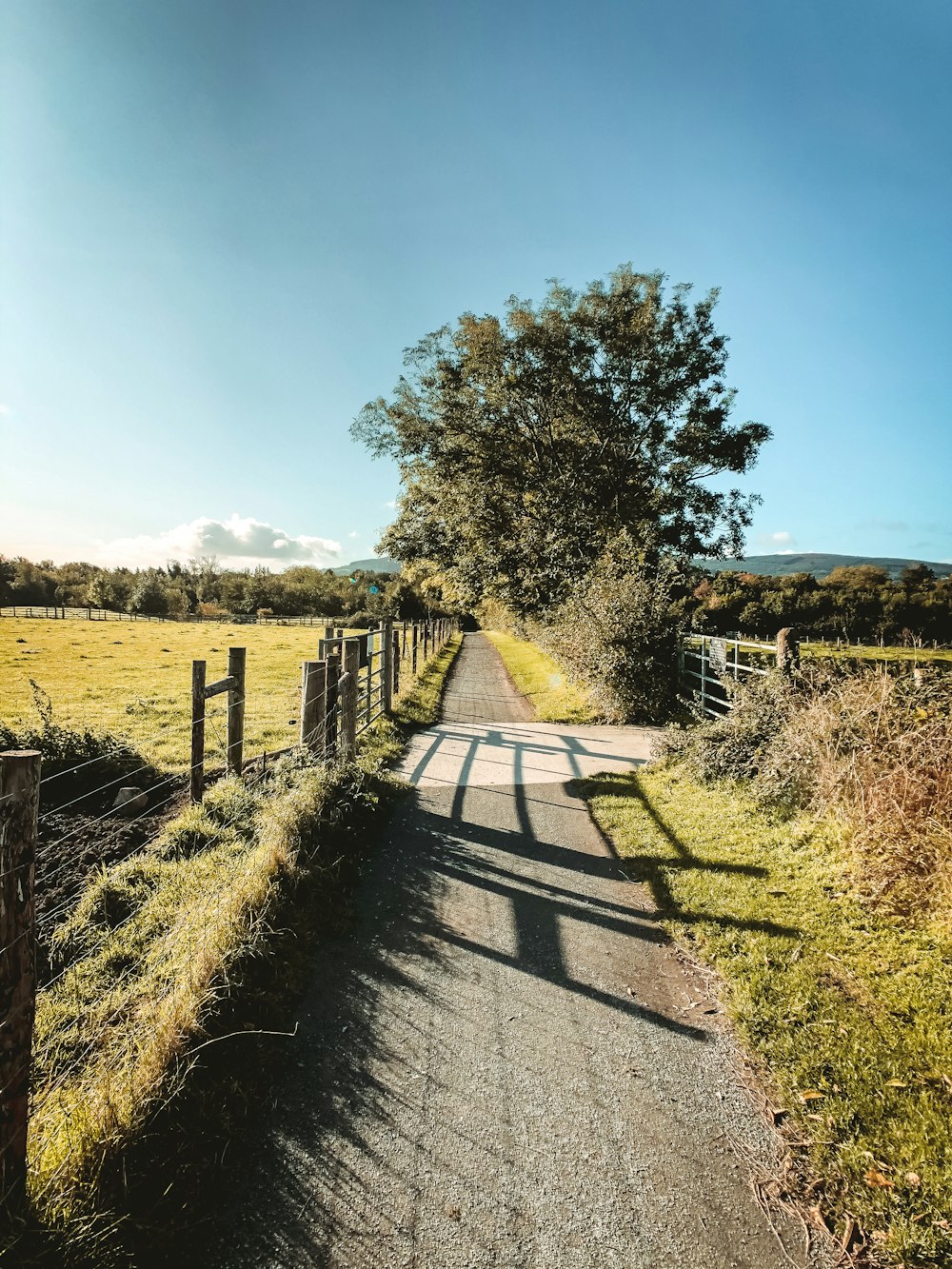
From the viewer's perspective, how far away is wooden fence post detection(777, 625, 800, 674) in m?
7.35

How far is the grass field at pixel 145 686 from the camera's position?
31.8ft

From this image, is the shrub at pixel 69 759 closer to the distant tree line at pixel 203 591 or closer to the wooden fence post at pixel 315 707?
the wooden fence post at pixel 315 707

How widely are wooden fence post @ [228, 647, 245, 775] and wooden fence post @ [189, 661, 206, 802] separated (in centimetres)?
48

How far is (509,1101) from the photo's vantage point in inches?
108

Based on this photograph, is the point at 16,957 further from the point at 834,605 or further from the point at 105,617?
the point at 105,617

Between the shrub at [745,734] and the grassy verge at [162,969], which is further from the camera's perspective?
the shrub at [745,734]

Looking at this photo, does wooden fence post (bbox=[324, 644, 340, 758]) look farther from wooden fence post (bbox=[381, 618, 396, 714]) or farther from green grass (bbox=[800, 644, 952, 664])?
green grass (bbox=[800, 644, 952, 664])

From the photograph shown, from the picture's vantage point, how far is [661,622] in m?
12.0

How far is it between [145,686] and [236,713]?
10.6m

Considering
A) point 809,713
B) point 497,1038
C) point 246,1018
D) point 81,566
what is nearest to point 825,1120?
point 497,1038

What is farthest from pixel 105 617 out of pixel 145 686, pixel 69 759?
pixel 69 759

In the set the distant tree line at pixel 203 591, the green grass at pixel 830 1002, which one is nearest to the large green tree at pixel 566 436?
the green grass at pixel 830 1002

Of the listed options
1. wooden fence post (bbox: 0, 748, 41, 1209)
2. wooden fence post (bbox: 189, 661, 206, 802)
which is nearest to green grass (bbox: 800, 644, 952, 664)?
wooden fence post (bbox: 0, 748, 41, 1209)

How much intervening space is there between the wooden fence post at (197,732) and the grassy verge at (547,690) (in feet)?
24.4
